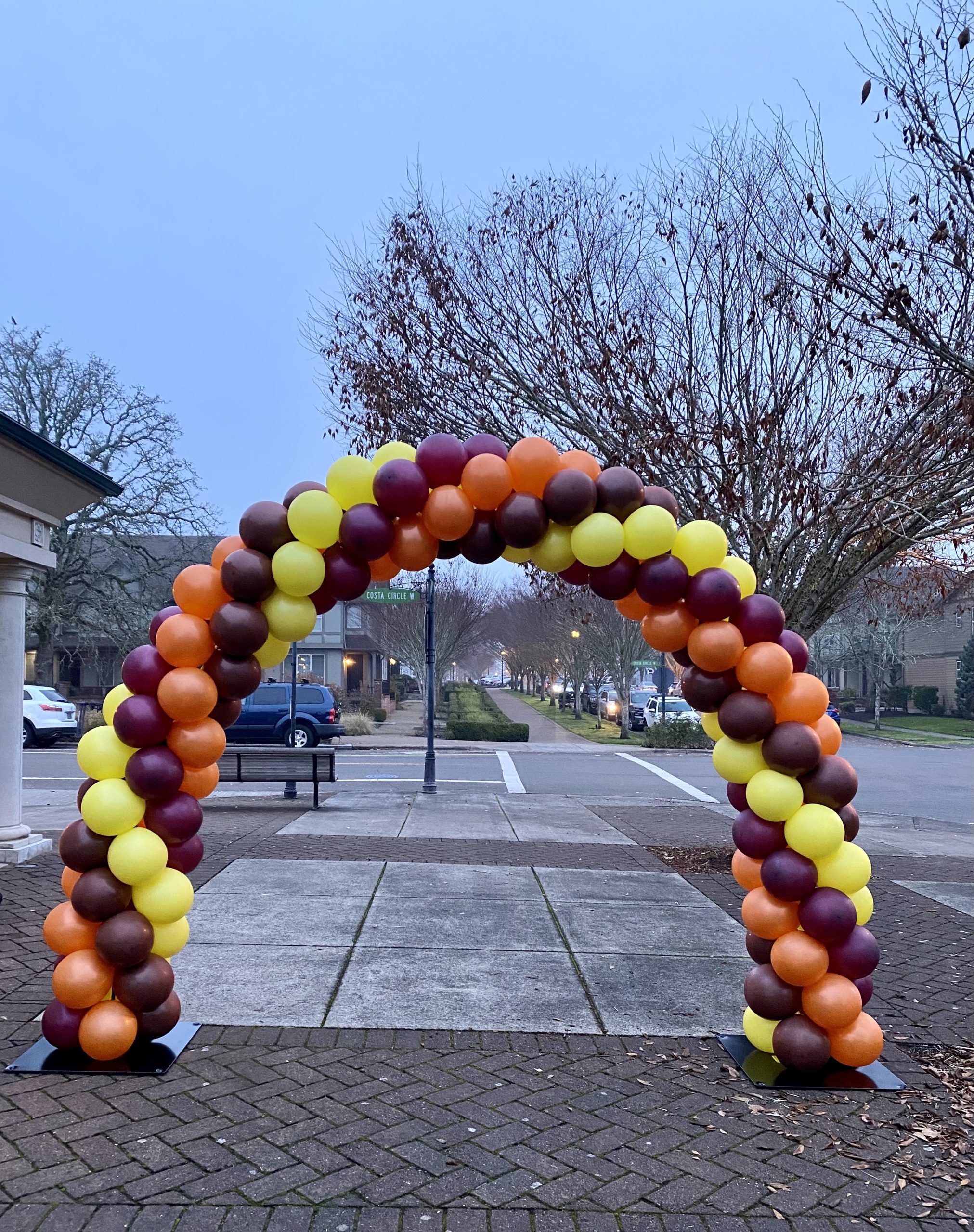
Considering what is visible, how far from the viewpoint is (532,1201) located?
9.93ft

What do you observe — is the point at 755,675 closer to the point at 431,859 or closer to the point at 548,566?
the point at 548,566

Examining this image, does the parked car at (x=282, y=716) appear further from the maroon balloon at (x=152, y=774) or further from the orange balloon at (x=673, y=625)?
the orange balloon at (x=673, y=625)

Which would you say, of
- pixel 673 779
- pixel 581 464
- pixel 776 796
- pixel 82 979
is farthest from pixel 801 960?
pixel 673 779

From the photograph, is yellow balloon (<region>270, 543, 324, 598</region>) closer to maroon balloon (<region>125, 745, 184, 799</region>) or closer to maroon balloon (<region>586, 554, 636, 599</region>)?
maroon balloon (<region>125, 745, 184, 799</region>)

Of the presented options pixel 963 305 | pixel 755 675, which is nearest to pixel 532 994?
pixel 755 675

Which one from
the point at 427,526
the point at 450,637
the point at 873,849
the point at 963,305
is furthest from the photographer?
the point at 450,637

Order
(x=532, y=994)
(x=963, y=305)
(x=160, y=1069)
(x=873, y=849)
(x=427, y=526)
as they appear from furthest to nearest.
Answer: (x=873, y=849), (x=963, y=305), (x=532, y=994), (x=427, y=526), (x=160, y=1069)

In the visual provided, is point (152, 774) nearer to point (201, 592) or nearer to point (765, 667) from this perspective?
point (201, 592)

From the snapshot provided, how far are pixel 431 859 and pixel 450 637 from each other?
30.4 metres

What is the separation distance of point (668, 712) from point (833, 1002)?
27.4 m

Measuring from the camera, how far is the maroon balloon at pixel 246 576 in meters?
4.09

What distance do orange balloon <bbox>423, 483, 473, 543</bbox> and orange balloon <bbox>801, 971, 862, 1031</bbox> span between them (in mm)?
2692

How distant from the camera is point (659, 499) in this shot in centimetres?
430

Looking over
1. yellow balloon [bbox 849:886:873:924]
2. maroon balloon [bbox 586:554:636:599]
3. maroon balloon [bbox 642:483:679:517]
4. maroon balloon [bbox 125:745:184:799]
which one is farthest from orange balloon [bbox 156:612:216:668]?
yellow balloon [bbox 849:886:873:924]
